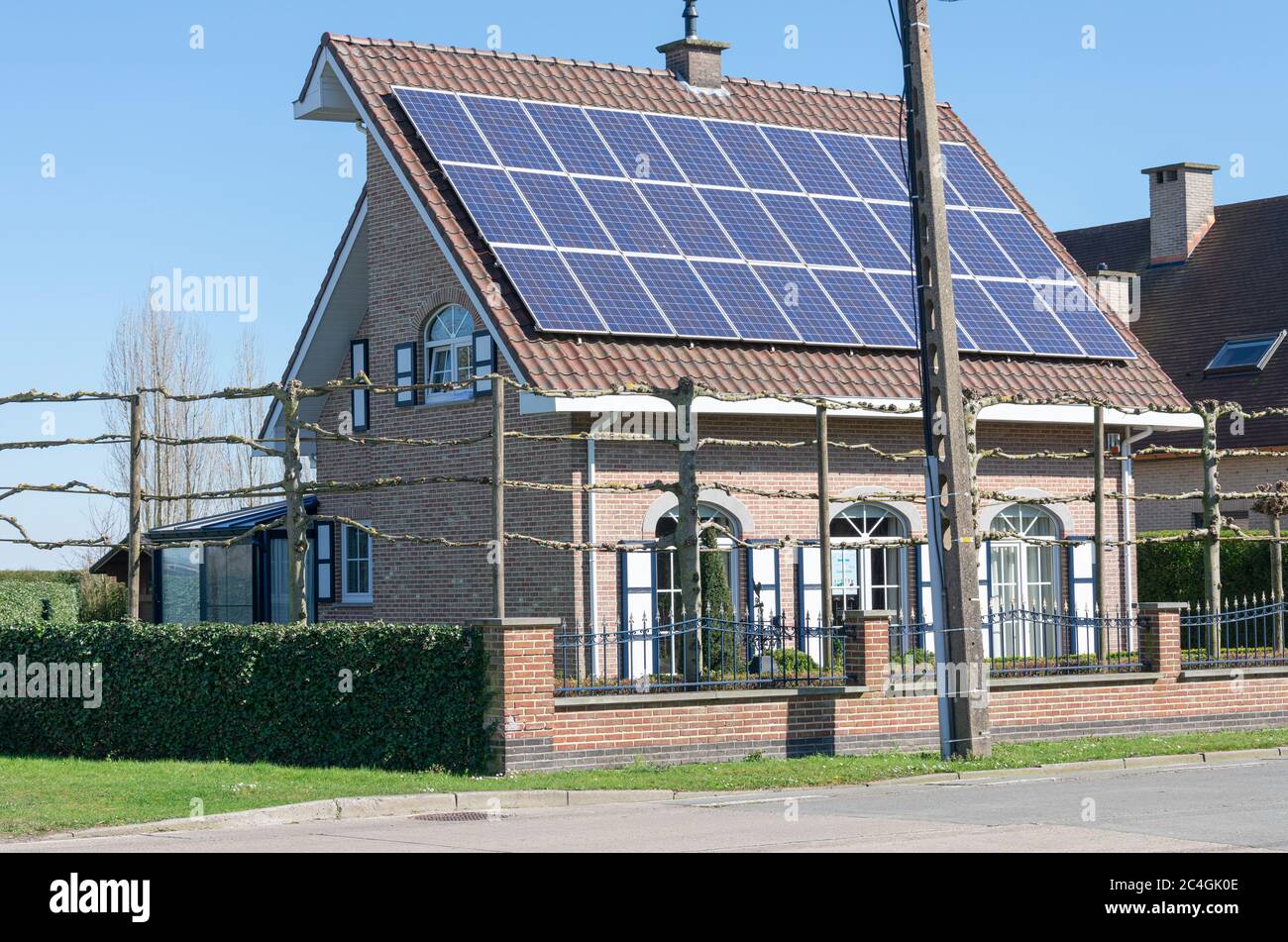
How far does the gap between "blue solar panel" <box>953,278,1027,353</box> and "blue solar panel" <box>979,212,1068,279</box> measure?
1.52m

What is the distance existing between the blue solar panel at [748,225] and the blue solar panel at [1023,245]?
14.4 feet

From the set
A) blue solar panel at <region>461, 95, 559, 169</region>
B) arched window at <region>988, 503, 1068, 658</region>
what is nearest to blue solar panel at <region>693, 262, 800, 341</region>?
blue solar panel at <region>461, 95, 559, 169</region>

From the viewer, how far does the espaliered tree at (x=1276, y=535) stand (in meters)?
24.6

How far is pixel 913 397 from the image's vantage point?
26.0 meters

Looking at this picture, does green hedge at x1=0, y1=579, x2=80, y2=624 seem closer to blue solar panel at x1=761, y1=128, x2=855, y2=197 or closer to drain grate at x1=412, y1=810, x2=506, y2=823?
blue solar panel at x1=761, y1=128, x2=855, y2=197

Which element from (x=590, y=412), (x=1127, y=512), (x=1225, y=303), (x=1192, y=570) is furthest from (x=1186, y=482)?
(x=590, y=412)

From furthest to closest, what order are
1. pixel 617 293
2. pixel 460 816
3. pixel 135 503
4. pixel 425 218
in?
pixel 425 218
pixel 617 293
pixel 135 503
pixel 460 816

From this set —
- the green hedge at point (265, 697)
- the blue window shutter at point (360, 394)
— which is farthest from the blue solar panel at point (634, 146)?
the green hedge at point (265, 697)

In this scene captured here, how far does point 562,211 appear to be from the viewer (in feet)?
81.5

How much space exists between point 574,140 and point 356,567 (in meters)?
7.27

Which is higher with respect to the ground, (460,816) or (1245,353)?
(1245,353)

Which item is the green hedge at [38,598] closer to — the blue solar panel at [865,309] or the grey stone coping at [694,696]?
the blue solar panel at [865,309]

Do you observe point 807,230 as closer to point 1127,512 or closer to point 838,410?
point 838,410

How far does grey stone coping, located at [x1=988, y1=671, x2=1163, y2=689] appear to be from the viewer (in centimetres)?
2138
